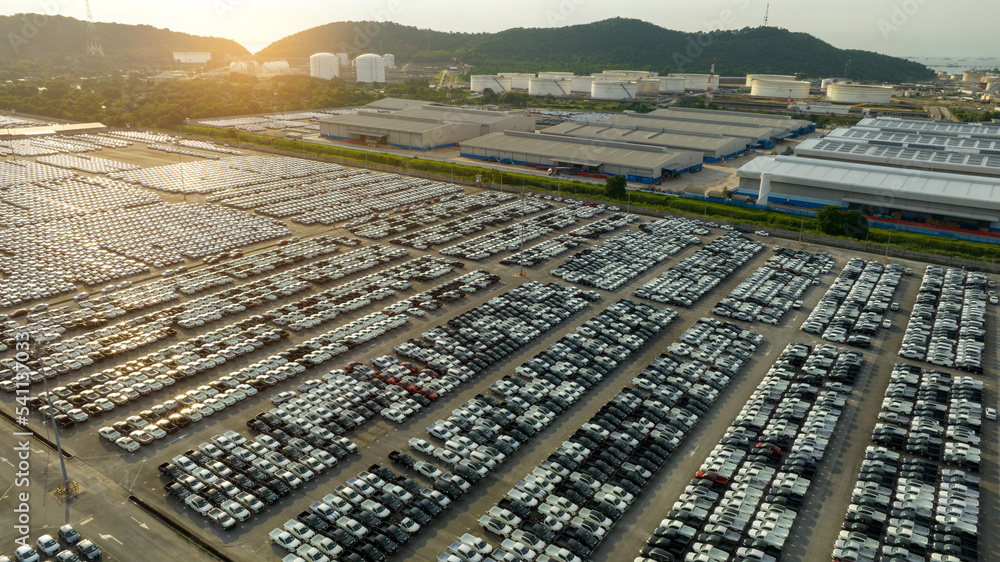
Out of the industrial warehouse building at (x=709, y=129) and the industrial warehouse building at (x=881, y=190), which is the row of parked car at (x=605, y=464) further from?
the industrial warehouse building at (x=709, y=129)

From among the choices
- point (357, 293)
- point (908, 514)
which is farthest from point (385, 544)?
point (357, 293)

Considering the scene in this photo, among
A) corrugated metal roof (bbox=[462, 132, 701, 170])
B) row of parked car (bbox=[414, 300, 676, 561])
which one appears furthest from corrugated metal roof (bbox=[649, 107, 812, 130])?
row of parked car (bbox=[414, 300, 676, 561])

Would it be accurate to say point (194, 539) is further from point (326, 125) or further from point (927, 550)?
point (326, 125)

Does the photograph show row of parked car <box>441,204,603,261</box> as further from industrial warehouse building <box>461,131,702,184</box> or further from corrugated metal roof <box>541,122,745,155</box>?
corrugated metal roof <box>541,122,745,155</box>

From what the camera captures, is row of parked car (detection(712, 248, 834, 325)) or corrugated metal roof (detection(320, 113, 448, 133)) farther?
corrugated metal roof (detection(320, 113, 448, 133))

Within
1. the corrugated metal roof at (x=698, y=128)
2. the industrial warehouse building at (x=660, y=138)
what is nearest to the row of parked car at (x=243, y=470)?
the industrial warehouse building at (x=660, y=138)

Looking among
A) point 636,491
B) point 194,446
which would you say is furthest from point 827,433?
point 194,446

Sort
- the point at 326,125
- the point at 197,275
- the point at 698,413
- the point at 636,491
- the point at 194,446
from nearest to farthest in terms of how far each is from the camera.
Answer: the point at 636,491, the point at 194,446, the point at 698,413, the point at 197,275, the point at 326,125

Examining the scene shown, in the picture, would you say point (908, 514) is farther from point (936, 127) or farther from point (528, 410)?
point (936, 127)
